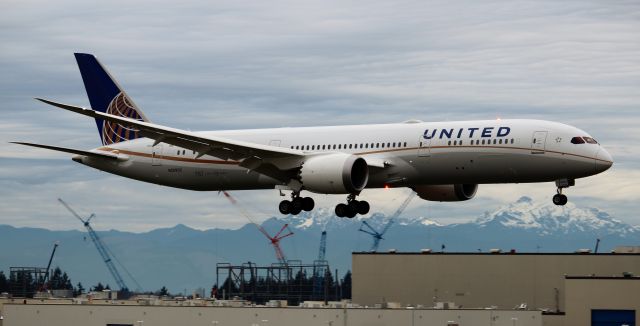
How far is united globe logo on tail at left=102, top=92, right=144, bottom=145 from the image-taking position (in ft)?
364

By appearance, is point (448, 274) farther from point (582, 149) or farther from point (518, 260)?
point (582, 149)

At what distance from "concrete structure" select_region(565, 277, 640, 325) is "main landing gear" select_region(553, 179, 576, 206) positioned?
67.9ft

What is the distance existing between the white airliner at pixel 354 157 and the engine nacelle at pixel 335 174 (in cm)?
7

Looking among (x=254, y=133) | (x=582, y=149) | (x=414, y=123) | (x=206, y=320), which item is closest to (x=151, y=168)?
(x=254, y=133)

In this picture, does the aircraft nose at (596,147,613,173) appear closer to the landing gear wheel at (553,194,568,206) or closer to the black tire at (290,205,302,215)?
the landing gear wheel at (553,194,568,206)

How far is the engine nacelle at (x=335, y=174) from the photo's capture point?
92.6m

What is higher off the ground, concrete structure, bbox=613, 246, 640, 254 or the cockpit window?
the cockpit window

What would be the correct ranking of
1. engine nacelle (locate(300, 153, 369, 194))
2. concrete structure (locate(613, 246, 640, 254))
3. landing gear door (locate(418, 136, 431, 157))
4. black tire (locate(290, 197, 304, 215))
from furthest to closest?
concrete structure (locate(613, 246, 640, 254)) < black tire (locate(290, 197, 304, 215)) < landing gear door (locate(418, 136, 431, 157)) < engine nacelle (locate(300, 153, 369, 194))

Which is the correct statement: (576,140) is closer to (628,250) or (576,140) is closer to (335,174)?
(335,174)

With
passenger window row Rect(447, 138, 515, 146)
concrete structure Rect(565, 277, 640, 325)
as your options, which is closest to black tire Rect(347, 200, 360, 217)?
passenger window row Rect(447, 138, 515, 146)

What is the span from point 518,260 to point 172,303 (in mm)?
35267

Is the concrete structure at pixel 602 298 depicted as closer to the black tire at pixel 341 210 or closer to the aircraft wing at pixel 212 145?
the black tire at pixel 341 210

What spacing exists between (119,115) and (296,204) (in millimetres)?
21300

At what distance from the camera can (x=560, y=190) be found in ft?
303
